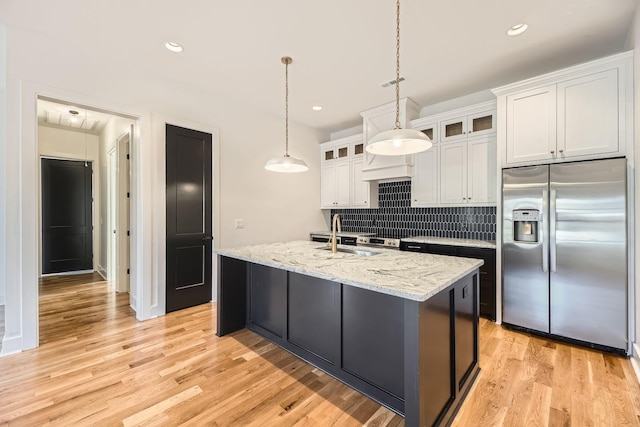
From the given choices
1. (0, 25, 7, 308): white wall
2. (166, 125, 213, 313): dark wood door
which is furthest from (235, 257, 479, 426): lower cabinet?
(0, 25, 7, 308): white wall

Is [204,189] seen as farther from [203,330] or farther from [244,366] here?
[244,366]

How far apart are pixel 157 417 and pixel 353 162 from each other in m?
4.18

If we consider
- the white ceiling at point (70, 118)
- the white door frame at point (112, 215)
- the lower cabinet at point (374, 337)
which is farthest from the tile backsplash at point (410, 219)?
the white ceiling at point (70, 118)

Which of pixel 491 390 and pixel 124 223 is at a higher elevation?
Answer: pixel 124 223

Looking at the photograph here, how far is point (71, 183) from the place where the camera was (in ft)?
18.3

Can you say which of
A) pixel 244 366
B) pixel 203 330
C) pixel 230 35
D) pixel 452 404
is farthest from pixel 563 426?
pixel 230 35

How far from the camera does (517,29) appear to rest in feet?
7.97

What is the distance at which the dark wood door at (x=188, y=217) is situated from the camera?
3441 mm

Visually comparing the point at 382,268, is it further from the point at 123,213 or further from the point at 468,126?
the point at 123,213

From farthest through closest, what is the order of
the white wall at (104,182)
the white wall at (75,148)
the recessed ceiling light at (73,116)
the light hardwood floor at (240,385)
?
the white wall at (75,148)
the white wall at (104,182)
the recessed ceiling light at (73,116)
the light hardwood floor at (240,385)

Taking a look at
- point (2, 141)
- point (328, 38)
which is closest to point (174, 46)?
point (328, 38)

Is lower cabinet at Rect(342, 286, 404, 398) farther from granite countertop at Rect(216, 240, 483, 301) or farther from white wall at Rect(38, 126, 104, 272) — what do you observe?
white wall at Rect(38, 126, 104, 272)

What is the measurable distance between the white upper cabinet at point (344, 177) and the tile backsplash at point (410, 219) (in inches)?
11.2

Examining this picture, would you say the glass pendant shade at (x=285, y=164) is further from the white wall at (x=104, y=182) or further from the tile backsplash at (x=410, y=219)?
the white wall at (x=104, y=182)
